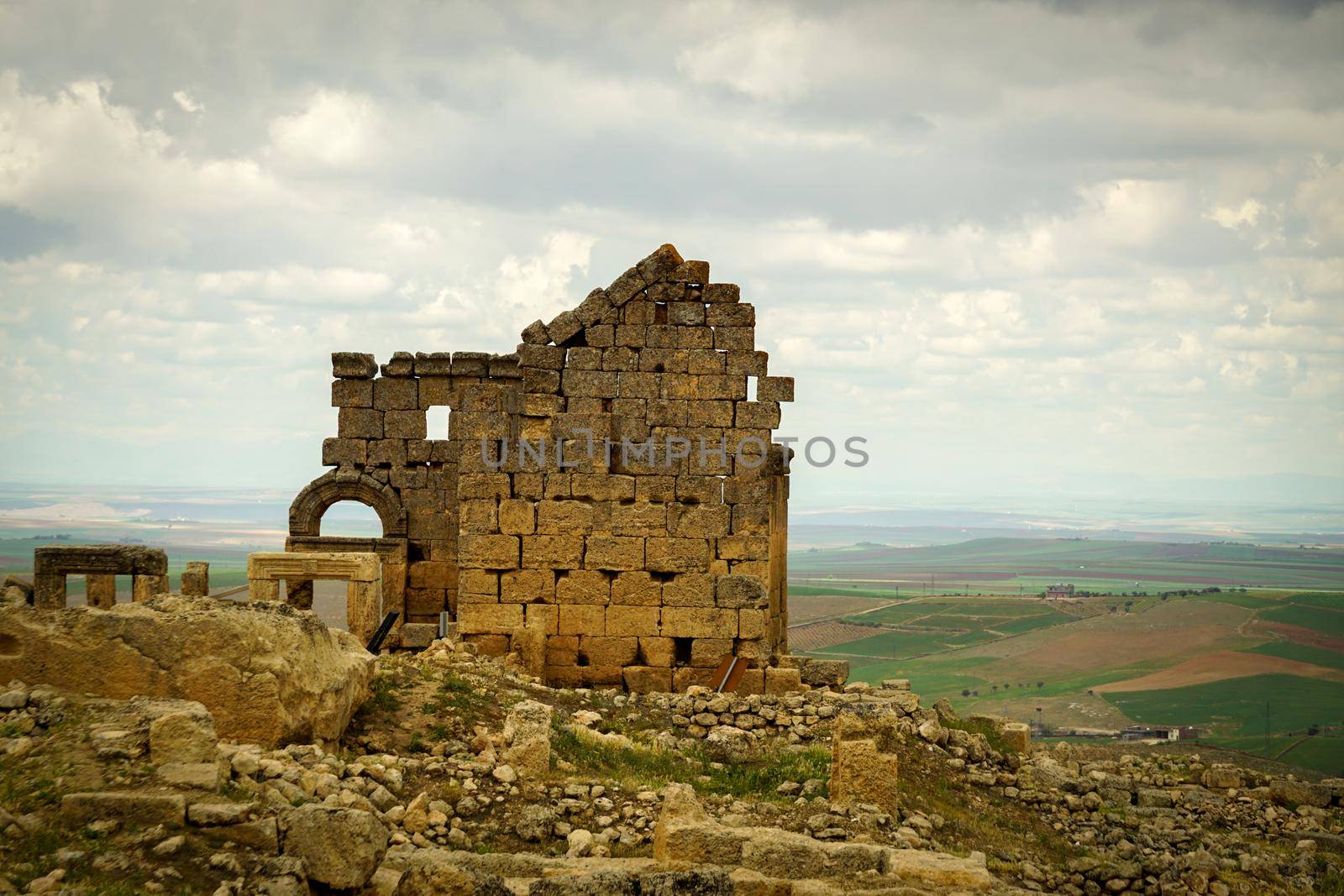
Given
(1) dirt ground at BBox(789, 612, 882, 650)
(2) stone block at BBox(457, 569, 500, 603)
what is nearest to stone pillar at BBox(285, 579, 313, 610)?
(2) stone block at BBox(457, 569, 500, 603)

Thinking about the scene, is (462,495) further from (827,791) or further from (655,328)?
(827,791)

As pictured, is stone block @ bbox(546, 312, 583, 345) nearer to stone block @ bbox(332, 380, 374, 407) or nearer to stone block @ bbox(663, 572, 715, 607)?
stone block @ bbox(663, 572, 715, 607)

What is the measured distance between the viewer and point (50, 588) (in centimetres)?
1636

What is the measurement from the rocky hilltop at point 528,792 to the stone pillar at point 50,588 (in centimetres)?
443

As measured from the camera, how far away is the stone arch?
21.5 meters

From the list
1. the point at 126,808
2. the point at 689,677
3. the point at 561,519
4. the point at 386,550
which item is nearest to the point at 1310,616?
the point at 689,677

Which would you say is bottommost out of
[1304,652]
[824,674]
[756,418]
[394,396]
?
[1304,652]

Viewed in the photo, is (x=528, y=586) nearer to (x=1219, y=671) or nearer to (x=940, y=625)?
(x=1219, y=671)

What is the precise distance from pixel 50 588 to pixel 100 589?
0.90 metres

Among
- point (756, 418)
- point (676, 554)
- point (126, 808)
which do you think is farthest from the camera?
point (756, 418)

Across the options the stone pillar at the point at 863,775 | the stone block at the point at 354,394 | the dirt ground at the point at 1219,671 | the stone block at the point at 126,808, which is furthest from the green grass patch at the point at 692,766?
the dirt ground at the point at 1219,671

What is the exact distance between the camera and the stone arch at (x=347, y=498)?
70.6ft

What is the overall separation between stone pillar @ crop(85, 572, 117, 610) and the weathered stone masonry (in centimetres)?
441

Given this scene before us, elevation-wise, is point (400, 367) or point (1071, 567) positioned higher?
point (400, 367)
